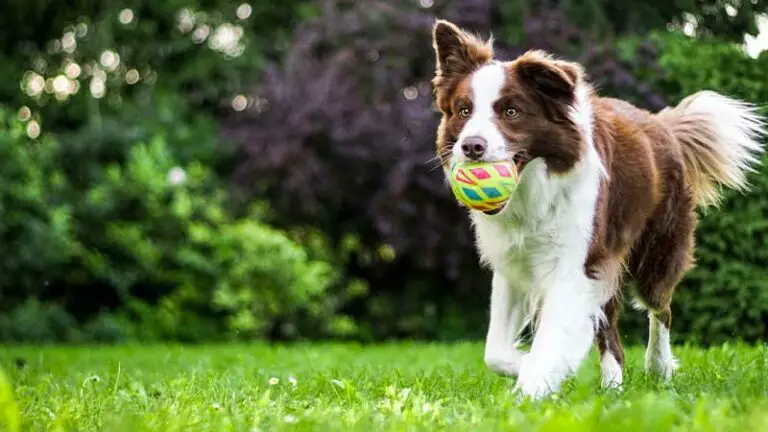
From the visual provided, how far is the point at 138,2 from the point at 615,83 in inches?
337

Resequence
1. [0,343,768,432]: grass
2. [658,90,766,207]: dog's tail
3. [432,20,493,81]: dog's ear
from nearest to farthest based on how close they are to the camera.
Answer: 1. [0,343,768,432]: grass
2. [432,20,493,81]: dog's ear
3. [658,90,766,207]: dog's tail

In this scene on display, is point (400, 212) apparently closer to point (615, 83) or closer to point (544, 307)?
point (615, 83)

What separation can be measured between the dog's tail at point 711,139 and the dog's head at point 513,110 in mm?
1137

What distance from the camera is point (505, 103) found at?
15.2 feet

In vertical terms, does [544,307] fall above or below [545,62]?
below

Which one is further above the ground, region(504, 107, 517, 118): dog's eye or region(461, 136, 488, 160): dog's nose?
region(504, 107, 517, 118): dog's eye

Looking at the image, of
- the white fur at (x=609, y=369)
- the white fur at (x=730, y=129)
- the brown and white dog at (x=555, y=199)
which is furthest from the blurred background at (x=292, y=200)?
the white fur at (x=609, y=369)

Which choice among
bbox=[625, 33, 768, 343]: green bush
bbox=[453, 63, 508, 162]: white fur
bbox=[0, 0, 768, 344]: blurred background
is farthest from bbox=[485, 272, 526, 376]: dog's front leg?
bbox=[0, 0, 768, 344]: blurred background

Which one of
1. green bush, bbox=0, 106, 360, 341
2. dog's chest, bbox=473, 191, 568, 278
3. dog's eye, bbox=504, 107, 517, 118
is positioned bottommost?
green bush, bbox=0, 106, 360, 341

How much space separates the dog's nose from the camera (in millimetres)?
4430

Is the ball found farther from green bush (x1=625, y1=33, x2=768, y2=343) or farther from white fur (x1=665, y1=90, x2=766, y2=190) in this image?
green bush (x1=625, y1=33, x2=768, y2=343)

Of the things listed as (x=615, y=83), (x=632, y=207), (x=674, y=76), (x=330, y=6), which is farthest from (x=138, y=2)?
(x=632, y=207)

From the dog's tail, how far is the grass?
38.2 inches

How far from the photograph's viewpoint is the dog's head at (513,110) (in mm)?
4547
